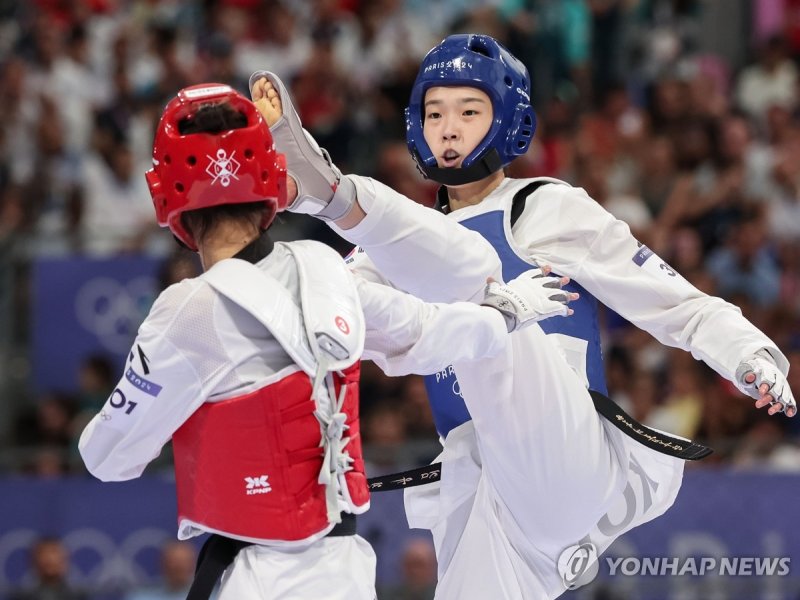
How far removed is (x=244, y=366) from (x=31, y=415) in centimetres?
777

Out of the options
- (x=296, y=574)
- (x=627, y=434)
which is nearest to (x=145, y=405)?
(x=296, y=574)

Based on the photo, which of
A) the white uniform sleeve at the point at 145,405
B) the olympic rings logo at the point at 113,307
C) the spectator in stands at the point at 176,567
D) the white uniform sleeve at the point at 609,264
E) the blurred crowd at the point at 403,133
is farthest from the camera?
the olympic rings logo at the point at 113,307

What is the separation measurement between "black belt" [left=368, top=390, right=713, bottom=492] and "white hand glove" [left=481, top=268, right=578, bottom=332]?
0.81 meters

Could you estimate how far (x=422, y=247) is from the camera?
17.2 ft

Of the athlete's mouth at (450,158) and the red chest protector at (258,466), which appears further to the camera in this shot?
A: the athlete's mouth at (450,158)

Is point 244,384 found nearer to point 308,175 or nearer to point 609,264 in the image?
point 308,175

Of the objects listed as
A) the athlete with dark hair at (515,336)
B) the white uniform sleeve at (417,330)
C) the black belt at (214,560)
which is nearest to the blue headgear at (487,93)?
the athlete with dark hair at (515,336)

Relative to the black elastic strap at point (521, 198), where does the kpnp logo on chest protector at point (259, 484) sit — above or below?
below

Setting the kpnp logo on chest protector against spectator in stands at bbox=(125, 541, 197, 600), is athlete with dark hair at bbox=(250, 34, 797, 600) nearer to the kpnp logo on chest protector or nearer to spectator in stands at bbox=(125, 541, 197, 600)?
the kpnp logo on chest protector

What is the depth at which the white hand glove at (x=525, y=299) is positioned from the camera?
5.01 m

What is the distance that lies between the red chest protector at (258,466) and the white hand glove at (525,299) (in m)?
1.06

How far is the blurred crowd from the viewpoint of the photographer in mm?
10914

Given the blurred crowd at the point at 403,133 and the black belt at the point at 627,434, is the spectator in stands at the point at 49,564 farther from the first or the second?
the black belt at the point at 627,434

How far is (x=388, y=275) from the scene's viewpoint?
543 cm
